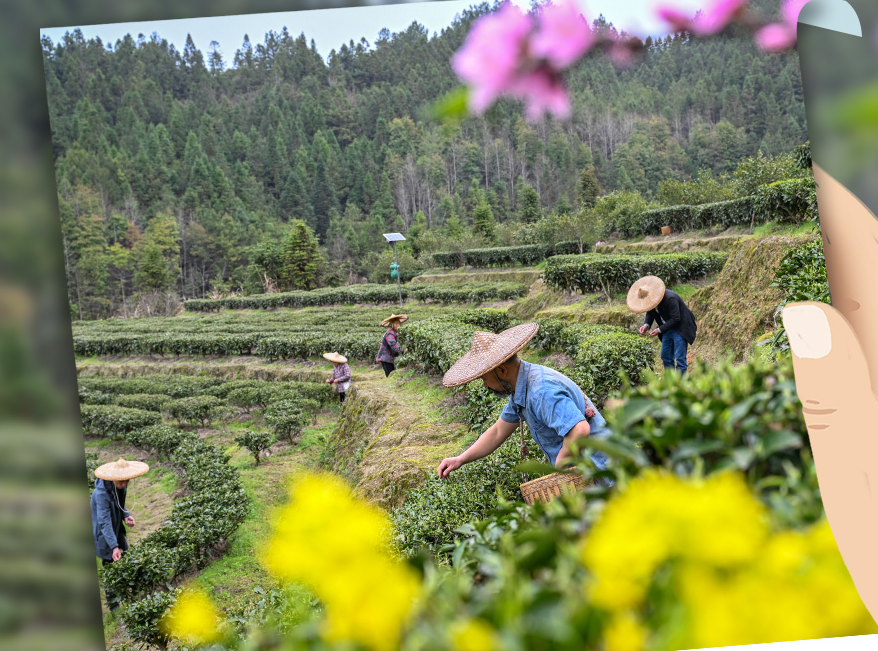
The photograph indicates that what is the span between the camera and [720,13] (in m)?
0.98

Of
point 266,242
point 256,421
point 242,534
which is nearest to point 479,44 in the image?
point 242,534

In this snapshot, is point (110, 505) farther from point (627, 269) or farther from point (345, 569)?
point (627, 269)

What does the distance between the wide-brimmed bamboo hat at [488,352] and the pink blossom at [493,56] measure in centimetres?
113

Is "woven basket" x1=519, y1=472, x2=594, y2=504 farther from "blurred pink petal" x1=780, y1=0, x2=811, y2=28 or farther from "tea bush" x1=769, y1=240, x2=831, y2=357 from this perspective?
"blurred pink petal" x1=780, y1=0, x2=811, y2=28

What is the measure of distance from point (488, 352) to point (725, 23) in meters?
1.27

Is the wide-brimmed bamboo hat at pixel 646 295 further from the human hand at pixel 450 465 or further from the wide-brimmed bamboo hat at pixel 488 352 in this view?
the human hand at pixel 450 465

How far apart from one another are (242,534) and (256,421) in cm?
277

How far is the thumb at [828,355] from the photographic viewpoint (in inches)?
35.8

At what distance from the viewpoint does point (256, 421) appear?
6570 millimetres

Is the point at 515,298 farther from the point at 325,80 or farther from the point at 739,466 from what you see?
the point at 739,466

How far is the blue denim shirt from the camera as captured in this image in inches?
67.4

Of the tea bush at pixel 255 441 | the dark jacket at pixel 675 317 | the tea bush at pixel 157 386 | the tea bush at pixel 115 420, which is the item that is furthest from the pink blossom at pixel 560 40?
the tea bush at pixel 157 386

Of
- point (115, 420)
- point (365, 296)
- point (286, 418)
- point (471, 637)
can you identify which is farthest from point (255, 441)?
point (365, 296)

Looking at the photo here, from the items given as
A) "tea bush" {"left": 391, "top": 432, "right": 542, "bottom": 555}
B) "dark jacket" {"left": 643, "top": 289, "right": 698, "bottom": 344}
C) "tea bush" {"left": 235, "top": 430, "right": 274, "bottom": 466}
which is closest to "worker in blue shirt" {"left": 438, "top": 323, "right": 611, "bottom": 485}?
"tea bush" {"left": 391, "top": 432, "right": 542, "bottom": 555}
